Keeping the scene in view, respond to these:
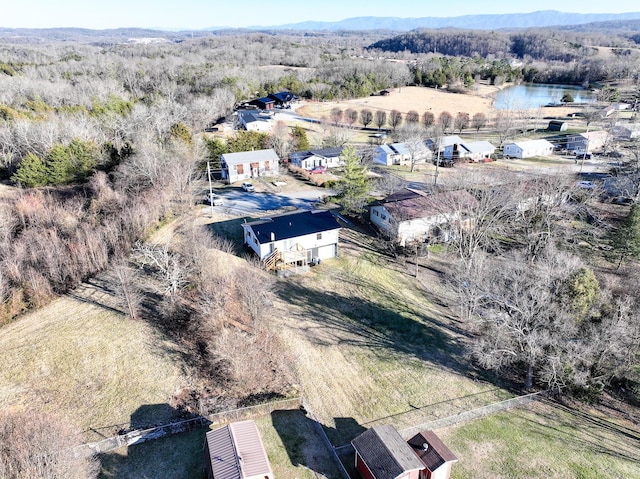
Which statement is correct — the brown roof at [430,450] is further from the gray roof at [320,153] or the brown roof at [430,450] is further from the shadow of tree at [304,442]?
the gray roof at [320,153]

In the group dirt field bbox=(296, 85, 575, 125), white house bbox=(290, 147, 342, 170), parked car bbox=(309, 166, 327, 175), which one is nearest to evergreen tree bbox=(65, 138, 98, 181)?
white house bbox=(290, 147, 342, 170)

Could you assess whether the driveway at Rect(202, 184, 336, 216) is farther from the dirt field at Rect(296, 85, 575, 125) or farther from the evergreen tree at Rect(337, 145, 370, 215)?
the dirt field at Rect(296, 85, 575, 125)

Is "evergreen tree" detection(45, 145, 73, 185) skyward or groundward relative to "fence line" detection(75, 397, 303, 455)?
skyward

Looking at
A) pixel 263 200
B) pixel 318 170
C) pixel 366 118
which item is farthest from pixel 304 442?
pixel 366 118

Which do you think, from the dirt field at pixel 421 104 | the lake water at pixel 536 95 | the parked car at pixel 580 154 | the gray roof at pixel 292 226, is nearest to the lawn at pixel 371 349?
the gray roof at pixel 292 226

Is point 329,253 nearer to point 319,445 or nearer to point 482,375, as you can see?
point 482,375

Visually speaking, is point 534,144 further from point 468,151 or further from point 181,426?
point 181,426
